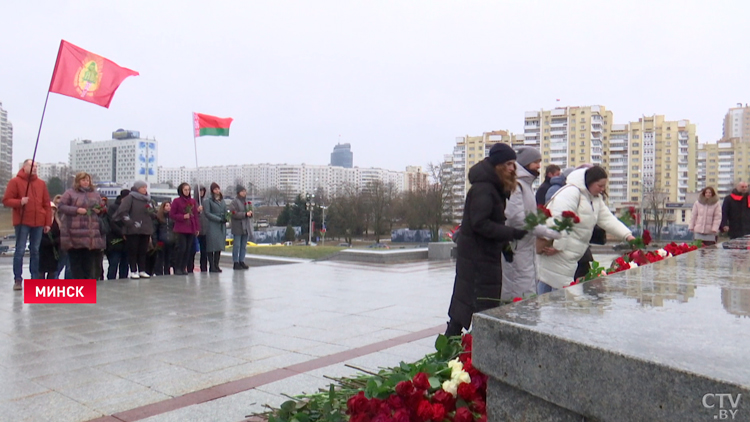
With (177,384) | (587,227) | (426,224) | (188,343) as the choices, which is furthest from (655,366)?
(426,224)

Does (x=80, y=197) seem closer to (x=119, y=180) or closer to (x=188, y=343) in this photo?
(x=188, y=343)

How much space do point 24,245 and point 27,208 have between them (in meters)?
0.59

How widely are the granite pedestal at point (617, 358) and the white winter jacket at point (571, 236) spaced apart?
2.66m

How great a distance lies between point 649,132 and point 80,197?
102303mm

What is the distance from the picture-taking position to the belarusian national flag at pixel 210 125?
16344 millimetres

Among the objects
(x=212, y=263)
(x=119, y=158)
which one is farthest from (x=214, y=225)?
(x=119, y=158)

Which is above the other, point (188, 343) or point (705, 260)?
point (705, 260)

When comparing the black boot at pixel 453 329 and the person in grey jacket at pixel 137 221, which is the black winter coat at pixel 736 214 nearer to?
the black boot at pixel 453 329

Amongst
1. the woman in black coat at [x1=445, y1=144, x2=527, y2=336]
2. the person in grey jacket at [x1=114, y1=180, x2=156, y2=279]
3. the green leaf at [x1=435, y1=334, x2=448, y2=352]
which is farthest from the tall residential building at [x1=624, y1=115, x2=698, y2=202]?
the green leaf at [x1=435, y1=334, x2=448, y2=352]

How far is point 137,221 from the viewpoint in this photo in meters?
11.0

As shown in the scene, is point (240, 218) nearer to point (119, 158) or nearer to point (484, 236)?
point (484, 236)

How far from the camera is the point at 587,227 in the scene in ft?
17.9

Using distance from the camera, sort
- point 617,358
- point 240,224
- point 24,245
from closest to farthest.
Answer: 1. point 617,358
2. point 24,245
3. point 240,224

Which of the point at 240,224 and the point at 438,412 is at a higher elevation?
the point at 240,224
